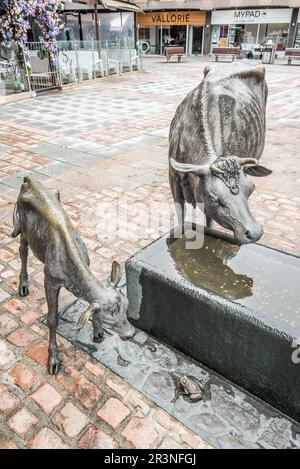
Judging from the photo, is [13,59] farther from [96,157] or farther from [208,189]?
[208,189]

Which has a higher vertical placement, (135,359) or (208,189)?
(208,189)

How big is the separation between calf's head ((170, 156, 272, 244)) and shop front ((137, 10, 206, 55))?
38822 millimetres

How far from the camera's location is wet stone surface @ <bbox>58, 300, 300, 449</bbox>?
2.73 m

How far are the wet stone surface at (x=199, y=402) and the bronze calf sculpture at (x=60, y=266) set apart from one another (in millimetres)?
541

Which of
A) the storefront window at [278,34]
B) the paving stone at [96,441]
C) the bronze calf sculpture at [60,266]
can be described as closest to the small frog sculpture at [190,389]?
the paving stone at [96,441]

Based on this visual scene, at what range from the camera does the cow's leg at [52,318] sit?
3.00 metres

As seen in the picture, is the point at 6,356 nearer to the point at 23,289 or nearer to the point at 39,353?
the point at 39,353

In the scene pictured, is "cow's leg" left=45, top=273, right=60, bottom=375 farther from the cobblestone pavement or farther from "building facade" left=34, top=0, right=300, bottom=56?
"building facade" left=34, top=0, right=300, bottom=56

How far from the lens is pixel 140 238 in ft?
17.3

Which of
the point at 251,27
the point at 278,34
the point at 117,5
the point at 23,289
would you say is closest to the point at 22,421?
the point at 23,289

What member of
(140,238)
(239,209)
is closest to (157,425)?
(239,209)

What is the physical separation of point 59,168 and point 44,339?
16.0 feet

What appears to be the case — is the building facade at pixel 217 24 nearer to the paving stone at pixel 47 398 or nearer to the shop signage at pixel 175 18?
the shop signage at pixel 175 18
